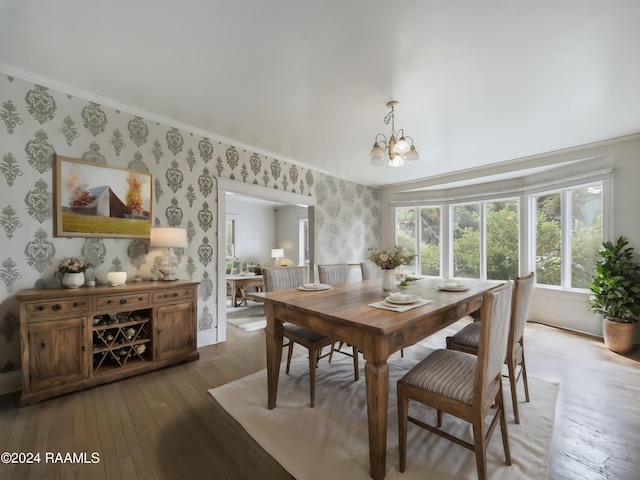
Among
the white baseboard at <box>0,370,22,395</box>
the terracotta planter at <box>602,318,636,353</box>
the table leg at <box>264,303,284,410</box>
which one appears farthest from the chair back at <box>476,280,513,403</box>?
the white baseboard at <box>0,370,22,395</box>

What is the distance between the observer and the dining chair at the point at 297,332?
2096mm

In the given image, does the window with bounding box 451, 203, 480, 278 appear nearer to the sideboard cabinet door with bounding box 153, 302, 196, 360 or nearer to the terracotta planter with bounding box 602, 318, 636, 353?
the terracotta planter with bounding box 602, 318, 636, 353

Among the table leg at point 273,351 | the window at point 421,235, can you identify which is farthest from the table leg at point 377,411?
the window at point 421,235

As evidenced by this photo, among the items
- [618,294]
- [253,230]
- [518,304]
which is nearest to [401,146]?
[518,304]

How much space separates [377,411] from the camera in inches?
55.1

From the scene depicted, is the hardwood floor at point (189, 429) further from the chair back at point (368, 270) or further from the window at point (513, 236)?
the window at point (513, 236)

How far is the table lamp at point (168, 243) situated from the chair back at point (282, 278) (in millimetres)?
1016

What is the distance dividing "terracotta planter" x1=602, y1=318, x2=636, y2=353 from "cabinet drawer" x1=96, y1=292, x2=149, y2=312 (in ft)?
16.7

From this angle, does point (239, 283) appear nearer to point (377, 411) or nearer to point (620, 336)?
point (377, 411)

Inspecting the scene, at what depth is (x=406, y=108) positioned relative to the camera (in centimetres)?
271

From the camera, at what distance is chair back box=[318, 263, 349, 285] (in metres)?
3.09

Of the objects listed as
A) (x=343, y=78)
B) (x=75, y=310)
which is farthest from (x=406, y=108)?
(x=75, y=310)

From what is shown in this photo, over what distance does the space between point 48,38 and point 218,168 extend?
1.82 metres

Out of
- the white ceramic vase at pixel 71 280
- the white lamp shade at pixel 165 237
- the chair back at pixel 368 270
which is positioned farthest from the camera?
the chair back at pixel 368 270
